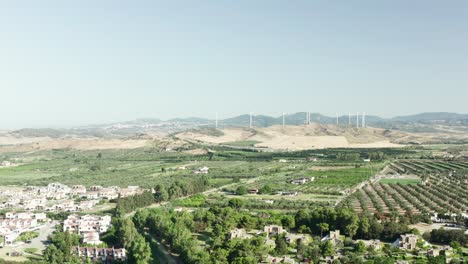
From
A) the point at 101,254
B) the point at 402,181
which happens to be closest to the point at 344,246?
the point at 101,254

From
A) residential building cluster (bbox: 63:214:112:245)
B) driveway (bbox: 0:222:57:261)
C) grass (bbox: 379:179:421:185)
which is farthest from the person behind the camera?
grass (bbox: 379:179:421:185)

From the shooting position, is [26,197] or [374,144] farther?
[374,144]

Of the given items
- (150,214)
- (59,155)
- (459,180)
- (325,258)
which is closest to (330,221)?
(325,258)

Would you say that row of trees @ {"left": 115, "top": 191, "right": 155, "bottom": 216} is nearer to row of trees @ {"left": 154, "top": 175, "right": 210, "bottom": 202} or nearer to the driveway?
row of trees @ {"left": 154, "top": 175, "right": 210, "bottom": 202}

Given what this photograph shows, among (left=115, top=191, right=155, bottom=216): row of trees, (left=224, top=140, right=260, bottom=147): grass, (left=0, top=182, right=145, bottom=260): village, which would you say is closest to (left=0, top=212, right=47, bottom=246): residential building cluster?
(left=0, top=182, right=145, bottom=260): village

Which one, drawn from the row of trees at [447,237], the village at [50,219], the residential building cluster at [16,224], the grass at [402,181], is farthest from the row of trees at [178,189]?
the row of trees at [447,237]

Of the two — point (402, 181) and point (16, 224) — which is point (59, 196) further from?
point (402, 181)

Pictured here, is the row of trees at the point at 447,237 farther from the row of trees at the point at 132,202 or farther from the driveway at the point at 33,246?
the driveway at the point at 33,246

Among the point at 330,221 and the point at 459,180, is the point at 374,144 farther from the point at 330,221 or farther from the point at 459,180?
the point at 330,221
